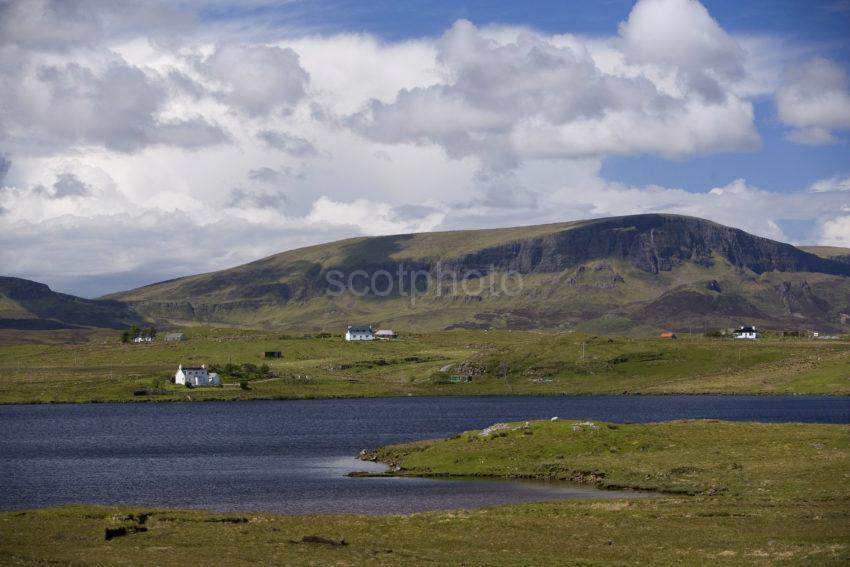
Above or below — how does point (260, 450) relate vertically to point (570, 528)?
below

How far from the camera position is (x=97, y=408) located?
644 ft

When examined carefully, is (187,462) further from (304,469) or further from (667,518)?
(667,518)

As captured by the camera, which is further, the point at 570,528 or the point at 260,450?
the point at 260,450

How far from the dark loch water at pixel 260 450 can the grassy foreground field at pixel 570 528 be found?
8556 millimetres

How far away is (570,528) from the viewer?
173ft

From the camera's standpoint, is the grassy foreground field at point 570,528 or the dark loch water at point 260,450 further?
the dark loch water at point 260,450

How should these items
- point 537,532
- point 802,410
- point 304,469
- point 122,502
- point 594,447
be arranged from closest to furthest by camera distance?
point 537,532 < point 122,502 < point 594,447 < point 304,469 < point 802,410

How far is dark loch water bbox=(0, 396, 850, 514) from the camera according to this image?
73.5 metres

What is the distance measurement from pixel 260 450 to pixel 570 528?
68331 mm

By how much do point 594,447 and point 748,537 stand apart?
40352 millimetres

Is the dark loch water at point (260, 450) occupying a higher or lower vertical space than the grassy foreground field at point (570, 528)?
lower

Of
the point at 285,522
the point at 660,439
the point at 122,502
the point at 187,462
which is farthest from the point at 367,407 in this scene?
the point at 285,522

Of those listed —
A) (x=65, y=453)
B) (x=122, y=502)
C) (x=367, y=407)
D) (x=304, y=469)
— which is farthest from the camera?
(x=367, y=407)

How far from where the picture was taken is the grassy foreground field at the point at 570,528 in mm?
43250
